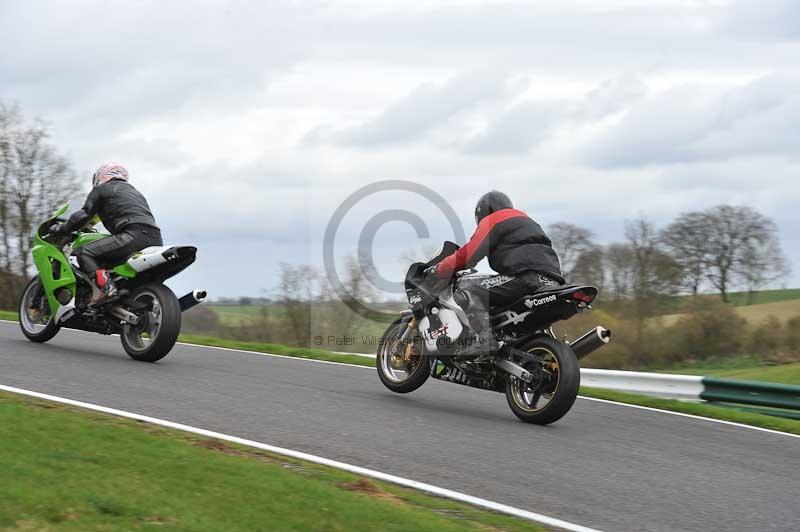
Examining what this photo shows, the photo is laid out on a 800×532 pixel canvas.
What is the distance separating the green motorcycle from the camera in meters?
11.4

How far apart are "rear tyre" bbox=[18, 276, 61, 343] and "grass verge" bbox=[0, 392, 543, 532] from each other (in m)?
5.56

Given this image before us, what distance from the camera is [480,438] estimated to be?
8.52 m

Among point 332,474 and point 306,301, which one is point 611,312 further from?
point 332,474

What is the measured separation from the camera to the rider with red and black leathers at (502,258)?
969cm

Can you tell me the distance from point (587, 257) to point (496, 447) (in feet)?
110

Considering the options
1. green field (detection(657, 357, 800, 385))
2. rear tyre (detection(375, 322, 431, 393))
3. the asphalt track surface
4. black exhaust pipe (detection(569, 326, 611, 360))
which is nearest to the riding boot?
the asphalt track surface

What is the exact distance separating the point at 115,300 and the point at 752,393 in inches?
312

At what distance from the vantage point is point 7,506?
5035 mm

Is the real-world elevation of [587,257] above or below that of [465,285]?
above

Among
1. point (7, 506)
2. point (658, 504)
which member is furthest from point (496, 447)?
point (7, 506)

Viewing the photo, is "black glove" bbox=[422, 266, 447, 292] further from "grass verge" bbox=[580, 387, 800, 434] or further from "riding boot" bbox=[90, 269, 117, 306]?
"riding boot" bbox=[90, 269, 117, 306]

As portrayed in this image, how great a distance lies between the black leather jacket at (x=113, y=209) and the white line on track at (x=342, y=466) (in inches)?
132

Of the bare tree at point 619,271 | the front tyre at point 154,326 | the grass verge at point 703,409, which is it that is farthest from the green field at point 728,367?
the front tyre at point 154,326

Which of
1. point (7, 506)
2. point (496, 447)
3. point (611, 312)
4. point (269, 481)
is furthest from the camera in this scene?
point (611, 312)
